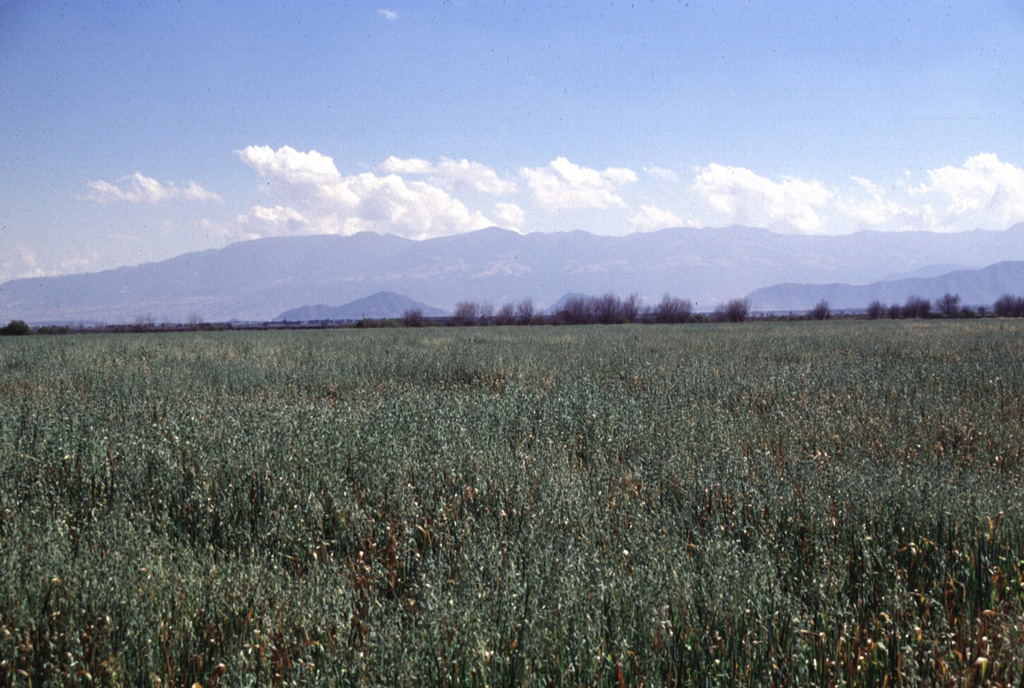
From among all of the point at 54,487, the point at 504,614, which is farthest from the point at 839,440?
the point at 54,487

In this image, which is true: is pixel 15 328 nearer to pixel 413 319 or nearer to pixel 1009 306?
pixel 413 319

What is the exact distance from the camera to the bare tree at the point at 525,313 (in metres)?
87.3

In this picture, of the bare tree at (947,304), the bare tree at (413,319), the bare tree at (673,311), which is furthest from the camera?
the bare tree at (947,304)

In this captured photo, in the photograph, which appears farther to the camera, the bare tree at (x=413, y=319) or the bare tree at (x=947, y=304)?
the bare tree at (x=947, y=304)

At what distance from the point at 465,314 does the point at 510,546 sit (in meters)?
86.6

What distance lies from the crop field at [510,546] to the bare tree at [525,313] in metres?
78.6

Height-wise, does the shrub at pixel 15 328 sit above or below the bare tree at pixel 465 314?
below

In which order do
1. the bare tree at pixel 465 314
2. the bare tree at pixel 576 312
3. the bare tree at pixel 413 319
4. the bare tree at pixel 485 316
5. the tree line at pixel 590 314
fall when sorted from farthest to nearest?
the bare tree at pixel 576 312 < the bare tree at pixel 485 316 < the bare tree at pixel 465 314 < the tree line at pixel 590 314 < the bare tree at pixel 413 319

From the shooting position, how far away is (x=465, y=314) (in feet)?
297

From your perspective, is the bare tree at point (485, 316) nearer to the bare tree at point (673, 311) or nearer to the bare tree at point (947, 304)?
the bare tree at point (673, 311)

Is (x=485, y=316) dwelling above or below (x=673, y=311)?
below

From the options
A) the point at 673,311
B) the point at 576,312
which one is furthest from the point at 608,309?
the point at 673,311

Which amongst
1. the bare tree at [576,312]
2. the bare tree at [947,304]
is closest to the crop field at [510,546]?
the bare tree at [576,312]

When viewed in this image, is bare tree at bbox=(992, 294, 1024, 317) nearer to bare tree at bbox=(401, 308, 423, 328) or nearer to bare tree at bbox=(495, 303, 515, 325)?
bare tree at bbox=(495, 303, 515, 325)
